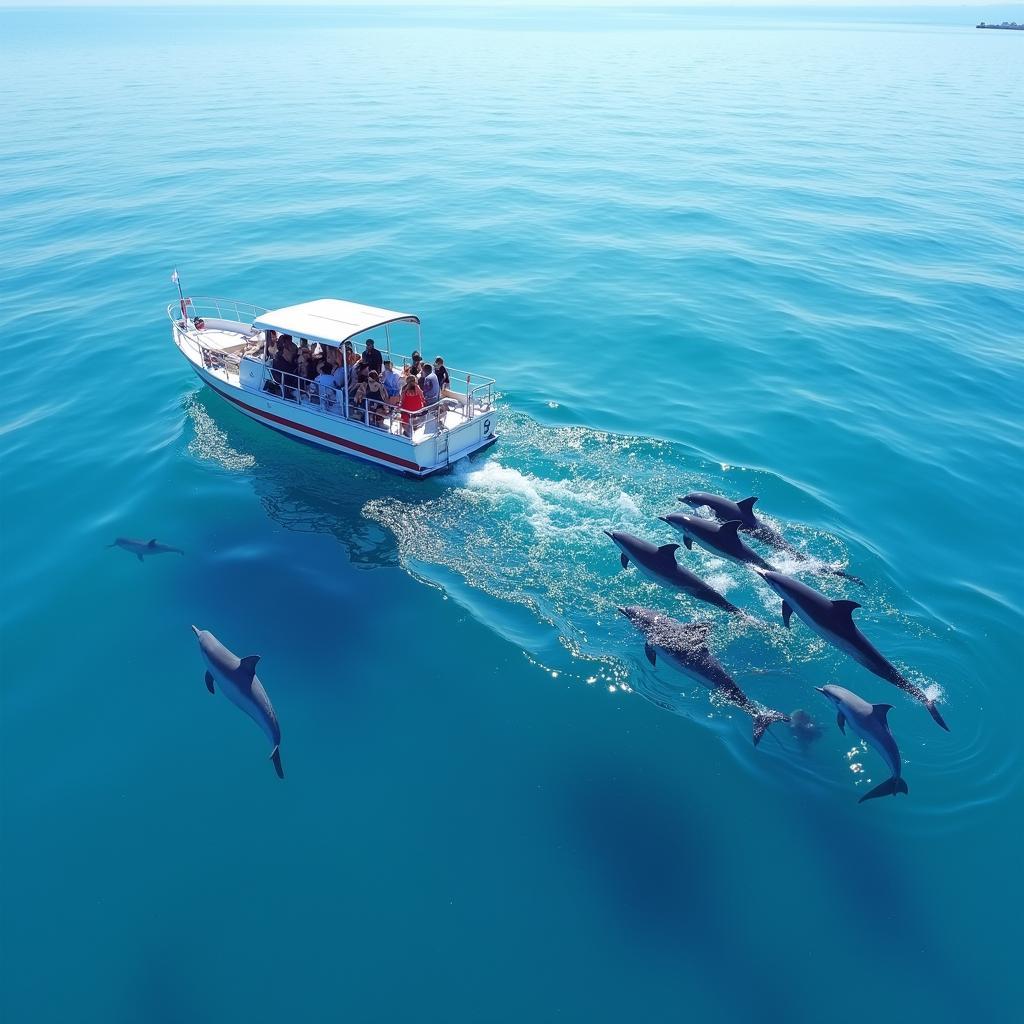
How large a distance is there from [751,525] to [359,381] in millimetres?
12634

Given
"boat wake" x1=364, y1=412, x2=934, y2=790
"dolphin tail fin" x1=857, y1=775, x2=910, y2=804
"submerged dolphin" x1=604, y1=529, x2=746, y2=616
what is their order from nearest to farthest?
"dolphin tail fin" x1=857, y1=775, x2=910, y2=804 → "boat wake" x1=364, y1=412, x2=934, y2=790 → "submerged dolphin" x1=604, y1=529, x2=746, y2=616

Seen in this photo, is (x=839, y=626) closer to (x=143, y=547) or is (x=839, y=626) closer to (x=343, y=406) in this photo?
(x=343, y=406)

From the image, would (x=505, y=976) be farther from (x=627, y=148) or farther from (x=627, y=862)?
(x=627, y=148)

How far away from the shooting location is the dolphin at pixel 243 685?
14.4 metres

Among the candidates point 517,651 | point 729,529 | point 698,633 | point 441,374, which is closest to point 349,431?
point 441,374

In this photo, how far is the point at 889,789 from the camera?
1409cm

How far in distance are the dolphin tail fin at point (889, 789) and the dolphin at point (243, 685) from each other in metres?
11.1

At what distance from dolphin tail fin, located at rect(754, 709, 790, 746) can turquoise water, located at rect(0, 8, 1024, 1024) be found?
319 millimetres

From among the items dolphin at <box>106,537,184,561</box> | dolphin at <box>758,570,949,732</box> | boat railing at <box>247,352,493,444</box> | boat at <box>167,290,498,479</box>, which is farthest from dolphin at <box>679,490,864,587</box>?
dolphin at <box>106,537,184,561</box>

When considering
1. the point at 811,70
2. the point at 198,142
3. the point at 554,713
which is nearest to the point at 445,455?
the point at 554,713

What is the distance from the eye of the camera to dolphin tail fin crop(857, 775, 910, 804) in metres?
14.0

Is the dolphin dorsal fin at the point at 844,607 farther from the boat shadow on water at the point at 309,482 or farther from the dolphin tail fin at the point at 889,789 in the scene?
the boat shadow on water at the point at 309,482

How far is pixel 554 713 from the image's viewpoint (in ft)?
52.7

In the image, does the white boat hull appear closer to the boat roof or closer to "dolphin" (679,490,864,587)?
the boat roof
